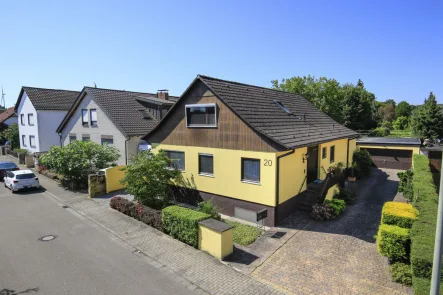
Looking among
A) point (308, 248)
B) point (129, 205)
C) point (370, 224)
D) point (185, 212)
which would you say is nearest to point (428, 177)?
point (370, 224)

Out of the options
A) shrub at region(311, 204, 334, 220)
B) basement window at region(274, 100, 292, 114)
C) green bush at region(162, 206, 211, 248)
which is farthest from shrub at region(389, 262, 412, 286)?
basement window at region(274, 100, 292, 114)

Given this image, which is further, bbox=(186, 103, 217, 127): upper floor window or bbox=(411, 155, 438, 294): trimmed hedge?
bbox=(186, 103, 217, 127): upper floor window

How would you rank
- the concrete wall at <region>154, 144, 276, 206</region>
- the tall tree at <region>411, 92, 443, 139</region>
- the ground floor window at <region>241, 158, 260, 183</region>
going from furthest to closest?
the tall tree at <region>411, 92, 443, 139</region>, the ground floor window at <region>241, 158, 260, 183</region>, the concrete wall at <region>154, 144, 276, 206</region>

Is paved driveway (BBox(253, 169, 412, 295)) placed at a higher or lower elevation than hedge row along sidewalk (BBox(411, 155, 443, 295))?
lower

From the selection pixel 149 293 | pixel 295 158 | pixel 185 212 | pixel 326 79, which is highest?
pixel 326 79

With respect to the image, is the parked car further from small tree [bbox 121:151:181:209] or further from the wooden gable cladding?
small tree [bbox 121:151:181:209]

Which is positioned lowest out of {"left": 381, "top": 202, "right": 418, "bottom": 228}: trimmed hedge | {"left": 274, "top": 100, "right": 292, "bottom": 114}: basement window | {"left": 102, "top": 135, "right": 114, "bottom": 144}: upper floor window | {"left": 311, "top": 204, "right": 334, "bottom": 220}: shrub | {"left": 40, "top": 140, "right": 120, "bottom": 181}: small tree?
{"left": 311, "top": 204, "right": 334, "bottom": 220}: shrub

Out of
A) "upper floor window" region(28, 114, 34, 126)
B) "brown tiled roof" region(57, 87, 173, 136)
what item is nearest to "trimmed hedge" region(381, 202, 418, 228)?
"brown tiled roof" region(57, 87, 173, 136)

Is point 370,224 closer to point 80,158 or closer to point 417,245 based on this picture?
point 417,245

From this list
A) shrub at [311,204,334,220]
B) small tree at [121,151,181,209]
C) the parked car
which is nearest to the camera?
shrub at [311,204,334,220]
